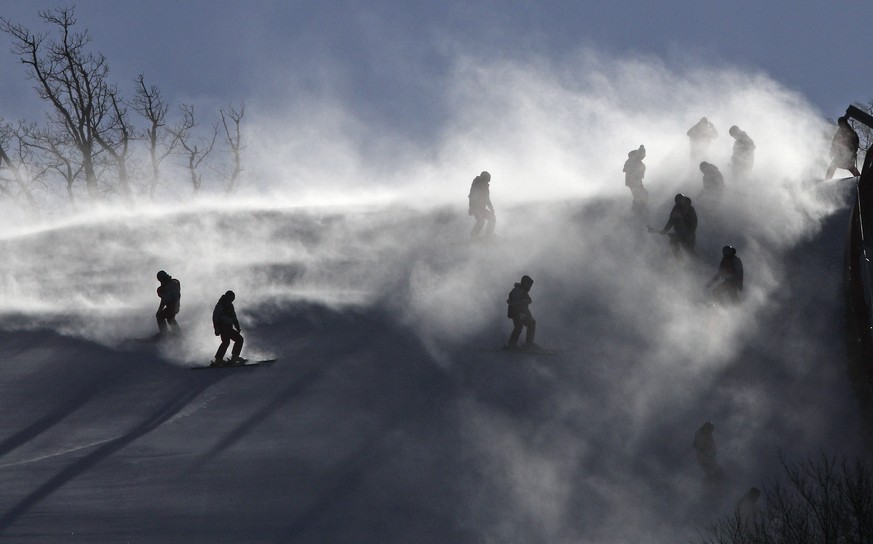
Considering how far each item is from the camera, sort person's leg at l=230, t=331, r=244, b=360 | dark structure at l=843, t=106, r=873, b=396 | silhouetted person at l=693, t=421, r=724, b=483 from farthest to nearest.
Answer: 1. person's leg at l=230, t=331, r=244, b=360
2. dark structure at l=843, t=106, r=873, b=396
3. silhouetted person at l=693, t=421, r=724, b=483

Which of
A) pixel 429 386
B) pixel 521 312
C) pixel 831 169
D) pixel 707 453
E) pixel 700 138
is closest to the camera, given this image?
pixel 707 453

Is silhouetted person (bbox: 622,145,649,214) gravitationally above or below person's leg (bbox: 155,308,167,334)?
above

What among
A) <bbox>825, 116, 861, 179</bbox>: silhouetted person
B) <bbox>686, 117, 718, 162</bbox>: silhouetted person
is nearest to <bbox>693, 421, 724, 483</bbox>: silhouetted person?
<bbox>825, 116, 861, 179</bbox>: silhouetted person

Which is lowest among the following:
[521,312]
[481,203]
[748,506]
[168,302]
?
[748,506]

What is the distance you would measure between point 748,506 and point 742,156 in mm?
17930

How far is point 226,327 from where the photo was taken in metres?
23.9

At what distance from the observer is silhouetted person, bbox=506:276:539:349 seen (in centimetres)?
2417

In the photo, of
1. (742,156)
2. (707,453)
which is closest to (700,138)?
(742,156)

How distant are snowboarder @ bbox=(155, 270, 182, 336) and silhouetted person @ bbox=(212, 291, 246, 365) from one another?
7.22 feet

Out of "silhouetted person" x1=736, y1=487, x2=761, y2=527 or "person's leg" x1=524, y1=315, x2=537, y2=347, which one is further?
"person's leg" x1=524, y1=315, x2=537, y2=347

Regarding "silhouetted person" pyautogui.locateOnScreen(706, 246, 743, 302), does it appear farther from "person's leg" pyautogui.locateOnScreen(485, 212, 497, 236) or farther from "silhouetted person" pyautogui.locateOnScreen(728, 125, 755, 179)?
"silhouetted person" pyautogui.locateOnScreen(728, 125, 755, 179)

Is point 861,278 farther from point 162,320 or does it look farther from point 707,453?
point 162,320

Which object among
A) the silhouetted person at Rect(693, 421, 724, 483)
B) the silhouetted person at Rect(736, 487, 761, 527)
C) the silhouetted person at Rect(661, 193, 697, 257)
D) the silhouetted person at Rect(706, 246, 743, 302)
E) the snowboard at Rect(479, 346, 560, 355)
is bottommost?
the silhouetted person at Rect(736, 487, 761, 527)

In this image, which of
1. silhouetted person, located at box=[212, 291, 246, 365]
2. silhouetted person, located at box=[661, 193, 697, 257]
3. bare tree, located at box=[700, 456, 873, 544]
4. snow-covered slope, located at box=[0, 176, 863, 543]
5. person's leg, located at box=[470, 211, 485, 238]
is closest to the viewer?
bare tree, located at box=[700, 456, 873, 544]
